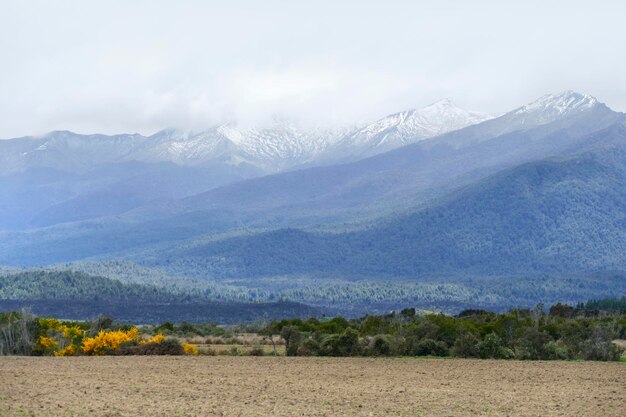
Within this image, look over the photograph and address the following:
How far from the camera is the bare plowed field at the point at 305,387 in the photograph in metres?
34.1

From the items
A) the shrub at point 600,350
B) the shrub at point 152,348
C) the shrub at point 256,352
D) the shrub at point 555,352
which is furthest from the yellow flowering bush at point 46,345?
the shrub at point 600,350

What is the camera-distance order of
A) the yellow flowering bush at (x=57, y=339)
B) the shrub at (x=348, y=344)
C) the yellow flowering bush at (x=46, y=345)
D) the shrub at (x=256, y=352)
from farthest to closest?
the yellow flowering bush at (x=46, y=345) < the shrub at (x=256, y=352) < the yellow flowering bush at (x=57, y=339) < the shrub at (x=348, y=344)

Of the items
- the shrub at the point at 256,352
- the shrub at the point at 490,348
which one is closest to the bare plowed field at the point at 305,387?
the shrub at the point at 490,348

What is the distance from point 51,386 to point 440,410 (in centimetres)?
1360

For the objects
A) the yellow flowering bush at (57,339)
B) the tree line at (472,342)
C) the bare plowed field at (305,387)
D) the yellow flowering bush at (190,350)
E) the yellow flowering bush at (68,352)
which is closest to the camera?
the bare plowed field at (305,387)

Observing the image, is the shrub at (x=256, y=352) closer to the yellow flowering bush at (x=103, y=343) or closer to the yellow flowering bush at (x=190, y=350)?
the yellow flowering bush at (x=190, y=350)

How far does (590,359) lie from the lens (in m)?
55.3

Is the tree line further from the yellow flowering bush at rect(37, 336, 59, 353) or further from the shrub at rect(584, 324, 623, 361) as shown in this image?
the yellow flowering bush at rect(37, 336, 59, 353)

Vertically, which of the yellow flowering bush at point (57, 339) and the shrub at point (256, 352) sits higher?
the yellow flowering bush at point (57, 339)

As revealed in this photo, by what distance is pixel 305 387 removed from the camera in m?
40.6

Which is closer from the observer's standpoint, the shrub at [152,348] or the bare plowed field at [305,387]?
the bare plowed field at [305,387]

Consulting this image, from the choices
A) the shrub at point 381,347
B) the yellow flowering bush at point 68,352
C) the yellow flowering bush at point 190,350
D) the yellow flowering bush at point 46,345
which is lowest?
the shrub at point 381,347

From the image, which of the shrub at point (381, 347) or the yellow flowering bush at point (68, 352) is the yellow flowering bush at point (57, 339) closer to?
the yellow flowering bush at point (68, 352)

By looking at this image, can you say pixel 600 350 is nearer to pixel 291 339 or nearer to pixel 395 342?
pixel 395 342
